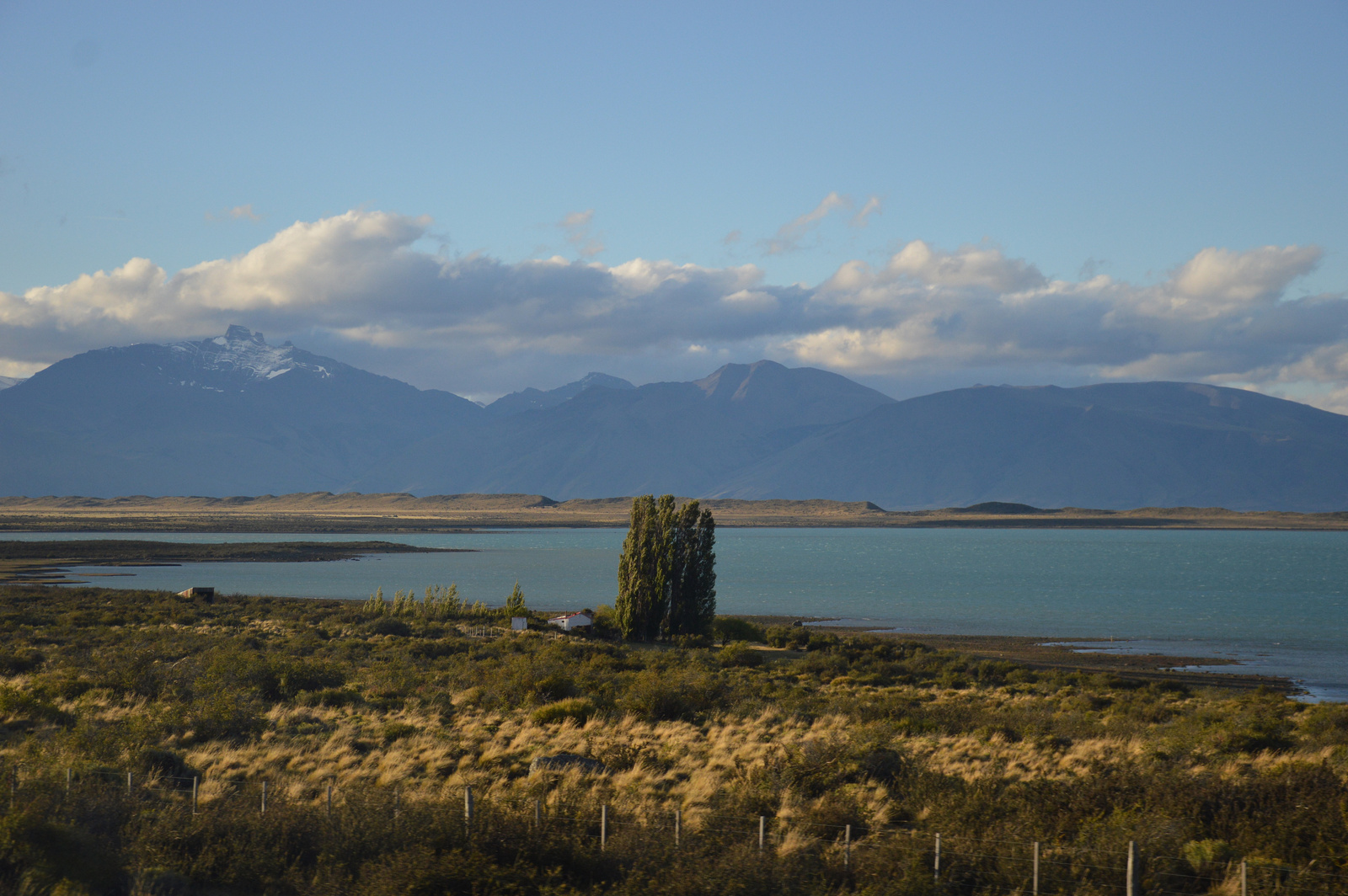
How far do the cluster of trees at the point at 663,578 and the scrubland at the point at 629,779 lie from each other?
10.1 m

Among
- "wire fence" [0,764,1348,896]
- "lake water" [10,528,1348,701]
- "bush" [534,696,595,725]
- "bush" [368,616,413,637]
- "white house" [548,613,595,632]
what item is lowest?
"lake water" [10,528,1348,701]

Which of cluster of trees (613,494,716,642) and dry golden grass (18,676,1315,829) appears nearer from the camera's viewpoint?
dry golden grass (18,676,1315,829)

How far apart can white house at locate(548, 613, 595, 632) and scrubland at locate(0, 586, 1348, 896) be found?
10.0 metres

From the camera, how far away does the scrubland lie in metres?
9.26

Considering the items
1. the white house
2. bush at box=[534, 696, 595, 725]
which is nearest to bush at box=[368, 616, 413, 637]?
the white house

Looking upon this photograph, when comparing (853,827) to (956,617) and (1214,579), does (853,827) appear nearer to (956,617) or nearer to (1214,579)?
(956,617)

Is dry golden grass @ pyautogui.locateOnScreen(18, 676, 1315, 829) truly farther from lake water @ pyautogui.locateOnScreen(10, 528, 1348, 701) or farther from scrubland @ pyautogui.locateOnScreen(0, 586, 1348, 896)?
lake water @ pyautogui.locateOnScreen(10, 528, 1348, 701)

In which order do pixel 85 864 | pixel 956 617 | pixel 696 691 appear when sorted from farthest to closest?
pixel 956 617, pixel 696 691, pixel 85 864

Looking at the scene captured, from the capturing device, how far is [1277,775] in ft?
41.3

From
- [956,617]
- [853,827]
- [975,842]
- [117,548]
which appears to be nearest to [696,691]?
[853,827]

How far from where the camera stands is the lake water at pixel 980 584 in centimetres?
4712

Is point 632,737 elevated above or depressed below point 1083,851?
below

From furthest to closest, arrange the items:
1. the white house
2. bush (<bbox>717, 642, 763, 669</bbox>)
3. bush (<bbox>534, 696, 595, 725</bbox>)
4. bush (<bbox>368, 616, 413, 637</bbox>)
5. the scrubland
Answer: the white house
bush (<bbox>368, 616, 413, 637</bbox>)
bush (<bbox>717, 642, 763, 669</bbox>)
bush (<bbox>534, 696, 595, 725</bbox>)
the scrubland

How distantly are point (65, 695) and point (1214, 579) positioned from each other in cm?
8091
